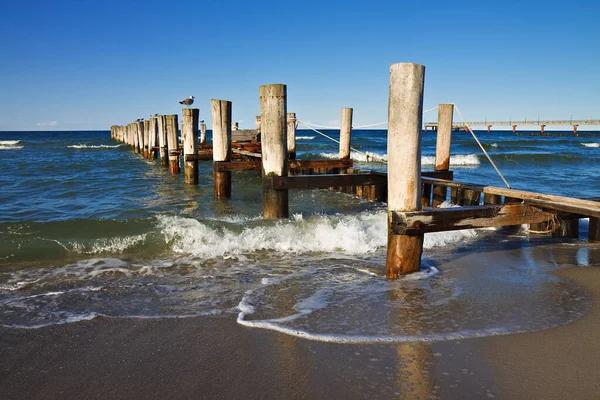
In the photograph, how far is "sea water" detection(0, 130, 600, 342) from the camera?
401cm

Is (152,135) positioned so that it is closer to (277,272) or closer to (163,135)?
(163,135)

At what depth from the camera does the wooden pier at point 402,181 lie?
4.76 meters

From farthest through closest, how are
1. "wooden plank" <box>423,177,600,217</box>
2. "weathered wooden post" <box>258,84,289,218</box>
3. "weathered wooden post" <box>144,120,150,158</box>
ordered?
"weathered wooden post" <box>144,120,150,158</box> < "weathered wooden post" <box>258,84,289,218</box> < "wooden plank" <box>423,177,600,217</box>

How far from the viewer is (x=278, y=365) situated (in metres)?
3.17

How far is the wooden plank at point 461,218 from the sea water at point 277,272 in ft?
1.81

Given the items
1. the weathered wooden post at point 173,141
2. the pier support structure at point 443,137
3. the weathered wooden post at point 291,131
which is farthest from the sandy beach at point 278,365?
the weathered wooden post at point 173,141

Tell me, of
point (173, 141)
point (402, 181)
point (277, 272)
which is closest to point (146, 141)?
point (173, 141)

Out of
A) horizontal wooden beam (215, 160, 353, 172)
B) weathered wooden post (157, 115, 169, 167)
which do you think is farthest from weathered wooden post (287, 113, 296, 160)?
weathered wooden post (157, 115, 169, 167)

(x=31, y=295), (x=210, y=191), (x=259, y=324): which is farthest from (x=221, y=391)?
(x=210, y=191)

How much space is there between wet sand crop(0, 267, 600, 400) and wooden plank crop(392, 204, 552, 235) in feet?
5.02

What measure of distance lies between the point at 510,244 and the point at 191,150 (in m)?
8.91

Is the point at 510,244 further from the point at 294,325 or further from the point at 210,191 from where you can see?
the point at 210,191

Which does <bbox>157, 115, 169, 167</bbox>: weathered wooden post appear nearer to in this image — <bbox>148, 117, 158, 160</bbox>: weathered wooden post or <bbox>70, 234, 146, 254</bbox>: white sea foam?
<bbox>148, 117, 158, 160</bbox>: weathered wooden post

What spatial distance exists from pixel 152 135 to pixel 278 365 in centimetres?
1977
